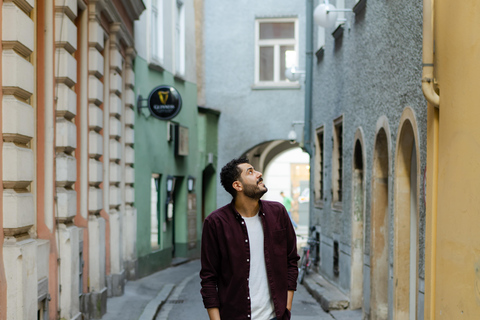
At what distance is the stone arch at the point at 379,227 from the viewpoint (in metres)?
9.55

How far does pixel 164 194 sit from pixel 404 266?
33.7ft

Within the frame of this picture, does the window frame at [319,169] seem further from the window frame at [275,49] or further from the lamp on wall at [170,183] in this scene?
the window frame at [275,49]

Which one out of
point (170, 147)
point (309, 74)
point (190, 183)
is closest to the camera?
point (309, 74)

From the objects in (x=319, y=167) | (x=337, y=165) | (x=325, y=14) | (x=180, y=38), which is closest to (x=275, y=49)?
(x=180, y=38)

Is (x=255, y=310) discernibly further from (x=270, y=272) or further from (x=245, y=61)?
(x=245, y=61)

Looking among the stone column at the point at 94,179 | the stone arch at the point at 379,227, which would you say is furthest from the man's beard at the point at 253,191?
the stone column at the point at 94,179

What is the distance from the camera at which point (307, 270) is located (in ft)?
51.3

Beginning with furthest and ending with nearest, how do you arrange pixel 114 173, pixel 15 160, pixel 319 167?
1. pixel 319 167
2. pixel 114 173
3. pixel 15 160

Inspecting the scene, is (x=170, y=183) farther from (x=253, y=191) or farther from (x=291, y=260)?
(x=253, y=191)

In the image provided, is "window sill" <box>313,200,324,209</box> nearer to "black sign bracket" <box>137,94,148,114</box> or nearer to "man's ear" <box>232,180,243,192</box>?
"black sign bracket" <box>137,94,148,114</box>

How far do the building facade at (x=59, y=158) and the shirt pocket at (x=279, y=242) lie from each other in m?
2.57

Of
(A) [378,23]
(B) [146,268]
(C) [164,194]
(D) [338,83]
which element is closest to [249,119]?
(C) [164,194]

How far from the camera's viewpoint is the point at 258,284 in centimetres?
455

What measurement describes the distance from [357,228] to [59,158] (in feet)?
15.9
